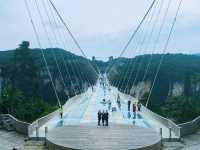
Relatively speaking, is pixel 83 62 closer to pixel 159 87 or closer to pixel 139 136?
pixel 159 87

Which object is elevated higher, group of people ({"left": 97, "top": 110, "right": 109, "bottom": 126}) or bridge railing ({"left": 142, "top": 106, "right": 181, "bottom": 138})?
group of people ({"left": 97, "top": 110, "right": 109, "bottom": 126})

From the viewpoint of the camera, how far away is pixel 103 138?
21125mm

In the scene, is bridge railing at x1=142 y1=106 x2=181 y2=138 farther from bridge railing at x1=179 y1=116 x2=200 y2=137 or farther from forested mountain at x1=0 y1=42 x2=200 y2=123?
forested mountain at x1=0 y1=42 x2=200 y2=123

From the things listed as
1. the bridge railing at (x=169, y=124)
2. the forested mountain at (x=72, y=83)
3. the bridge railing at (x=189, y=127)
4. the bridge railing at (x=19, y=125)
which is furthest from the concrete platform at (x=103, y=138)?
the forested mountain at (x=72, y=83)

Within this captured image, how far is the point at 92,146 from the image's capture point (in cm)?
1900

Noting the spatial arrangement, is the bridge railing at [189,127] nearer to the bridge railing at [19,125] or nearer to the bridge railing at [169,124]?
the bridge railing at [169,124]

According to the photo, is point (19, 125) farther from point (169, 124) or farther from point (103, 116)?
point (169, 124)

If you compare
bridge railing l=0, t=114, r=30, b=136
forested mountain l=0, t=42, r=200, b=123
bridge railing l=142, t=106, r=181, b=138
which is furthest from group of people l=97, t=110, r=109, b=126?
forested mountain l=0, t=42, r=200, b=123

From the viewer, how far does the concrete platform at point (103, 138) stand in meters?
19.0

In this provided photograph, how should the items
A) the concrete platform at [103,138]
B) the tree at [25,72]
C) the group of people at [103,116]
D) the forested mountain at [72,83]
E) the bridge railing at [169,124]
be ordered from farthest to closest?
the tree at [25,72] < the forested mountain at [72,83] < the group of people at [103,116] < the bridge railing at [169,124] < the concrete platform at [103,138]

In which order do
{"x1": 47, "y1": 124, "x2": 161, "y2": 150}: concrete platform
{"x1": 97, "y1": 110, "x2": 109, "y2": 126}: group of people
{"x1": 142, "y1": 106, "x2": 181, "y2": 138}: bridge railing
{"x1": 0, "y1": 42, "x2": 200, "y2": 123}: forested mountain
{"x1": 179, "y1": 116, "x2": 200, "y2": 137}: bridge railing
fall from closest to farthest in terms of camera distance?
{"x1": 47, "y1": 124, "x2": 161, "y2": 150}: concrete platform → {"x1": 142, "y1": 106, "x2": 181, "y2": 138}: bridge railing → {"x1": 179, "y1": 116, "x2": 200, "y2": 137}: bridge railing → {"x1": 97, "y1": 110, "x2": 109, "y2": 126}: group of people → {"x1": 0, "y1": 42, "x2": 200, "y2": 123}: forested mountain

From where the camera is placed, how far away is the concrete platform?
19.0m

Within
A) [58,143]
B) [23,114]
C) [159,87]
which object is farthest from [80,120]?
[159,87]

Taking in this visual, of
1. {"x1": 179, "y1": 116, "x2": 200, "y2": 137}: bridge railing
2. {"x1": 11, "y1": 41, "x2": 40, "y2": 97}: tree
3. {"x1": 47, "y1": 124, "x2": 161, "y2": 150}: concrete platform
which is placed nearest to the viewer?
{"x1": 47, "y1": 124, "x2": 161, "y2": 150}: concrete platform
